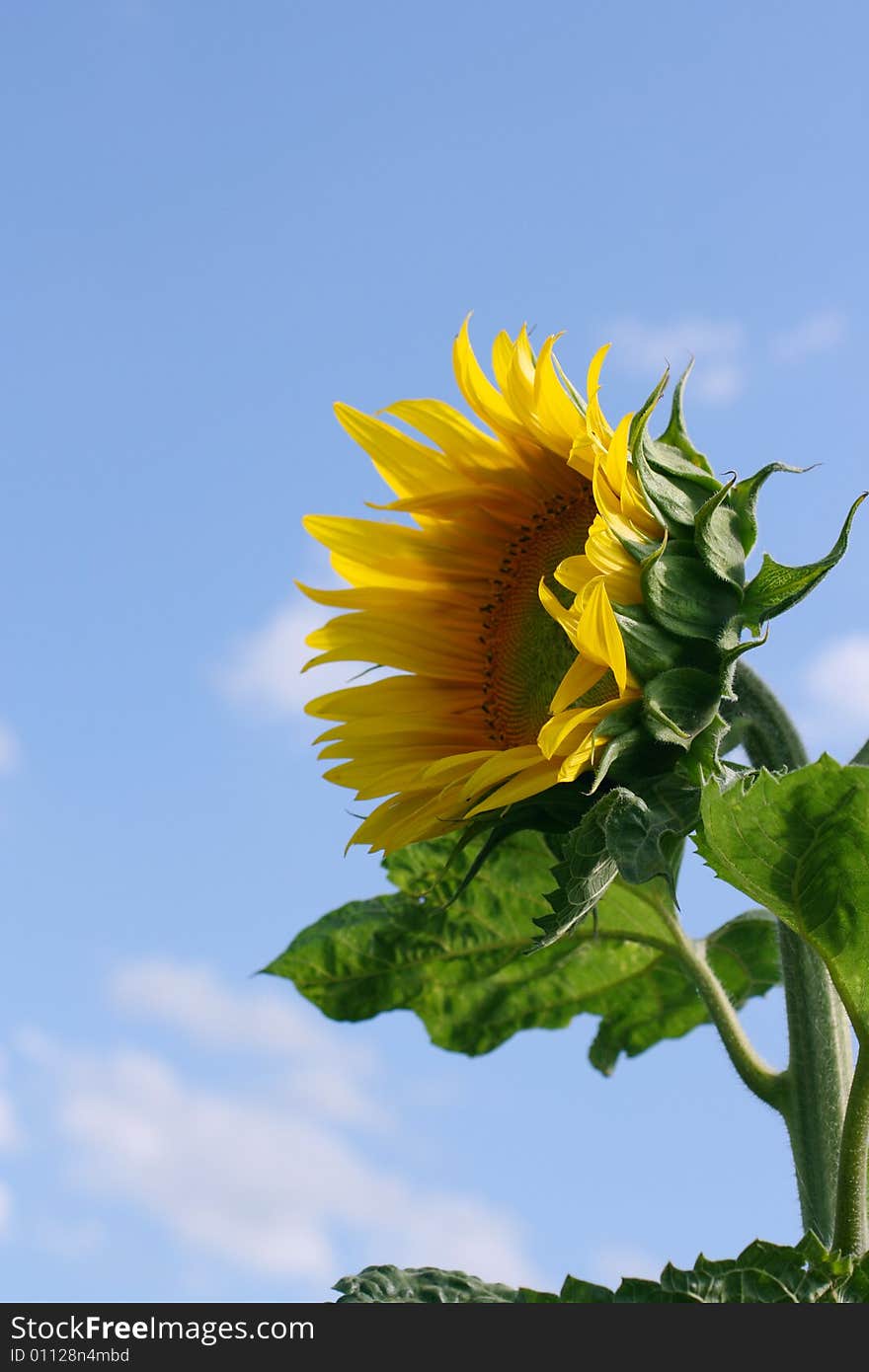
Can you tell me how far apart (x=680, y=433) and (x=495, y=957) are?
5.17ft

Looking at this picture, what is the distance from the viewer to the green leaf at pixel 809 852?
254 cm

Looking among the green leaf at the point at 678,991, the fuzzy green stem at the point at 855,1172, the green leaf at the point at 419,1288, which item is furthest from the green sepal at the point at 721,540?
the green leaf at the point at 678,991

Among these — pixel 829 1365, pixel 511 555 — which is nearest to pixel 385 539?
pixel 511 555

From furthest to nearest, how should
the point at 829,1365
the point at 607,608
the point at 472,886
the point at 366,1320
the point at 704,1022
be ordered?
the point at 704,1022 → the point at 472,886 → the point at 607,608 → the point at 366,1320 → the point at 829,1365

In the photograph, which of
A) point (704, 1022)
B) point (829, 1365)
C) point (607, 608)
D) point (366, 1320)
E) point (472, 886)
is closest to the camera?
point (829, 1365)

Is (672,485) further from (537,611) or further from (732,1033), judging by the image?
(732,1033)

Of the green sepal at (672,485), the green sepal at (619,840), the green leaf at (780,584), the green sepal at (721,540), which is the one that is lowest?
the green sepal at (619,840)

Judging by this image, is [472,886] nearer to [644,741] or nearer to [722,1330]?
[644,741]

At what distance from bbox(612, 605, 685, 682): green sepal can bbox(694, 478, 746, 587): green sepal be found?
166 mm

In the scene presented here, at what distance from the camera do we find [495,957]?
4074 mm

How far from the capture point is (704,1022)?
4371mm

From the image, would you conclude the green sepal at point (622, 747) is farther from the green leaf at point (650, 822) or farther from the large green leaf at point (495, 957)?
the large green leaf at point (495, 957)

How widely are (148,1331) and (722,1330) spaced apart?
979 mm

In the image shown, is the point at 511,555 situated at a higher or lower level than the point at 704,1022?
higher
